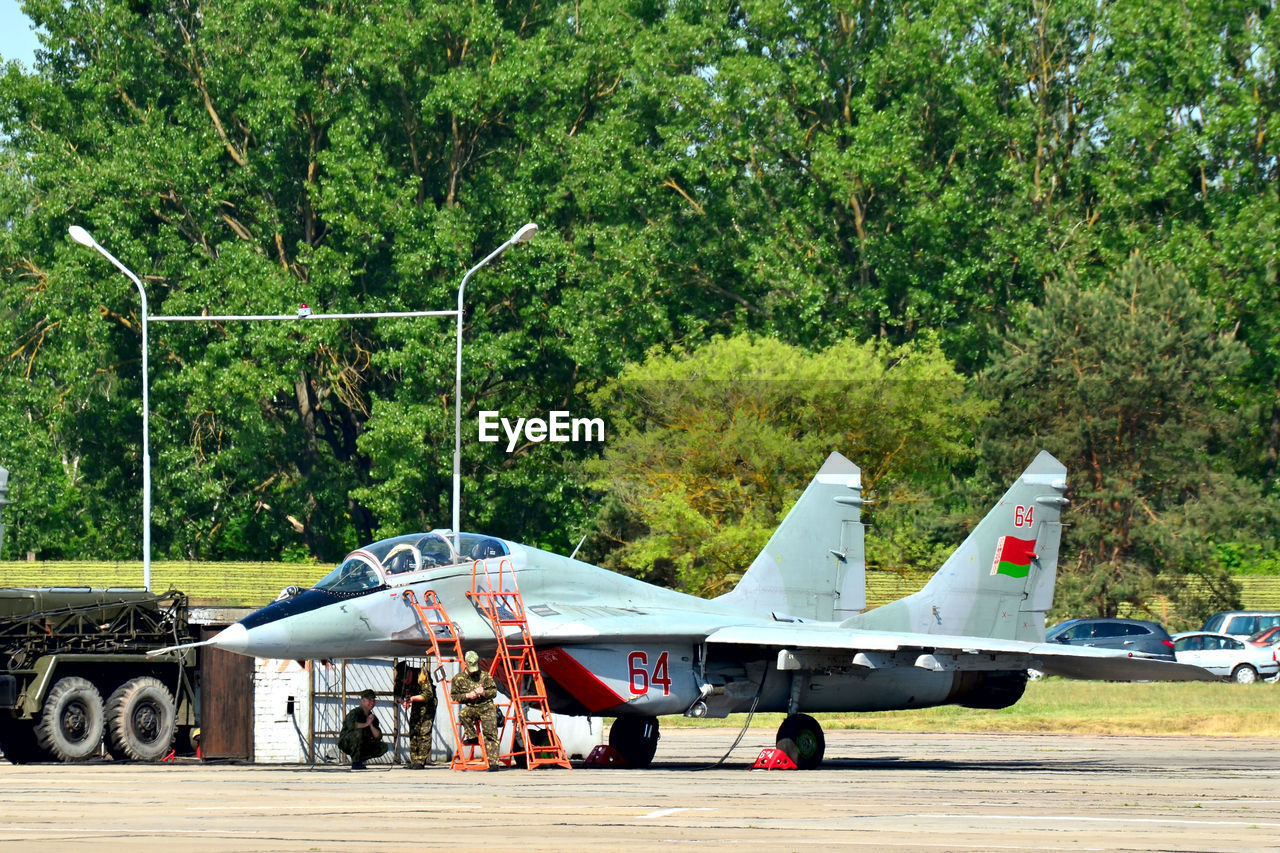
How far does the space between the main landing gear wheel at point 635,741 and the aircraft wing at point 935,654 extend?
165 cm

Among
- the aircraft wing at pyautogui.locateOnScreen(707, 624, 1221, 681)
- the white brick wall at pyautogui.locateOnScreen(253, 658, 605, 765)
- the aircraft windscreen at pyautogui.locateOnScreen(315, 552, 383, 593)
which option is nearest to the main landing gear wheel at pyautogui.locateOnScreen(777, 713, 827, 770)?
the aircraft wing at pyautogui.locateOnScreen(707, 624, 1221, 681)

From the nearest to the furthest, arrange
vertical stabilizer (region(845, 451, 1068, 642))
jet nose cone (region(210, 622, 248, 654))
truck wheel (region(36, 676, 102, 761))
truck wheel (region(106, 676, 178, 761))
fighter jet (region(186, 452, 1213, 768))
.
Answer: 1. jet nose cone (region(210, 622, 248, 654))
2. fighter jet (region(186, 452, 1213, 768))
3. truck wheel (region(36, 676, 102, 761))
4. truck wheel (region(106, 676, 178, 761))
5. vertical stabilizer (region(845, 451, 1068, 642))

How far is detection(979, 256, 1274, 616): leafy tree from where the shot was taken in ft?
170

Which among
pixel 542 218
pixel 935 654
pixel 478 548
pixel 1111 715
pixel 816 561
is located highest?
pixel 542 218

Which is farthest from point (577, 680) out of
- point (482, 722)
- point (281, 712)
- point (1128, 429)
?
point (1128, 429)

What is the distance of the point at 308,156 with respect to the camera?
213 ft

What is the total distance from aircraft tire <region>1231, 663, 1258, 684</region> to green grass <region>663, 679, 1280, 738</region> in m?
3.84

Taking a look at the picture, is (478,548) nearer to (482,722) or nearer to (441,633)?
(441,633)

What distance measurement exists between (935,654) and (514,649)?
16.3ft

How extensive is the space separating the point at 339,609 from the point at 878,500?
33090mm

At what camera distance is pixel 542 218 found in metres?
62.2

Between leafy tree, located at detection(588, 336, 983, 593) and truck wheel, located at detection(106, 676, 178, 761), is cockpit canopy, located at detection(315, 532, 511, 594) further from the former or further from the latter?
leafy tree, located at detection(588, 336, 983, 593)

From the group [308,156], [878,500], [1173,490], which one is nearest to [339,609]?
[878,500]

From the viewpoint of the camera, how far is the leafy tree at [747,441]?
161ft
